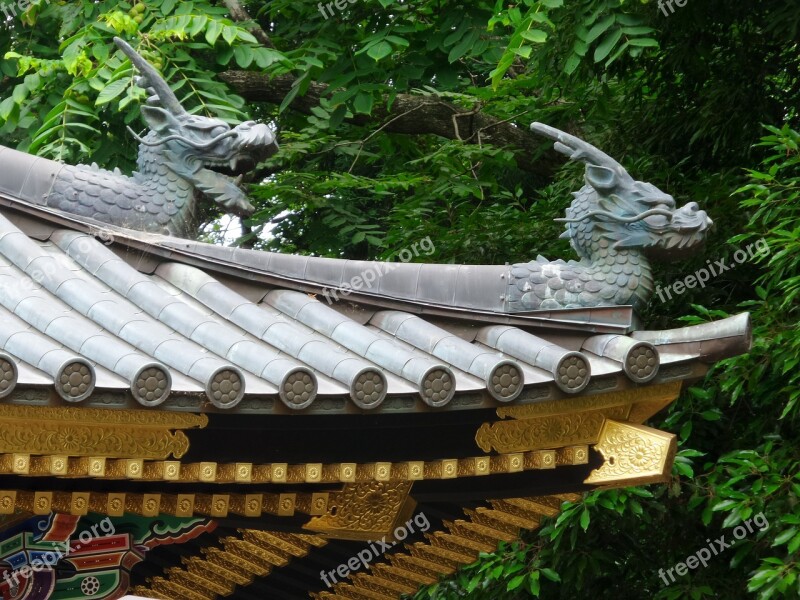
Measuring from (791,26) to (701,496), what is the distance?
285 cm

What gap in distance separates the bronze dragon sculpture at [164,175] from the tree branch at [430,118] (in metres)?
5.73

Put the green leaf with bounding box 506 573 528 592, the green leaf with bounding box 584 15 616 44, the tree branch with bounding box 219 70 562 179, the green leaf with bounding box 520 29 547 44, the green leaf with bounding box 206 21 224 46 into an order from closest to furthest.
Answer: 1. the green leaf with bounding box 506 573 528 592
2. the green leaf with bounding box 520 29 547 44
3. the green leaf with bounding box 584 15 616 44
4. the green leaf with bounding box 206 21 224 46
5. the tree branch with bounding box 219 70 562 179

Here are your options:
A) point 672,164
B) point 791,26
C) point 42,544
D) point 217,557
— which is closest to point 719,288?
point 672,164

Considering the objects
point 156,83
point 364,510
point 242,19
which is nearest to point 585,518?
point 364,510

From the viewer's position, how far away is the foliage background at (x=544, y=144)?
22.8ft

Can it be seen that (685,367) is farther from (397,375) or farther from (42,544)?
(42,544)

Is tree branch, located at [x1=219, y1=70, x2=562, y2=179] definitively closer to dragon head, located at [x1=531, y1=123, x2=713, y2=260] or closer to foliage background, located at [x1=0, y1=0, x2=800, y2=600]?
foliage background, located at [x1=0, y1=0, x2=800, y2=600]

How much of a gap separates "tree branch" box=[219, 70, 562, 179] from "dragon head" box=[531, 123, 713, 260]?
18.8 feet

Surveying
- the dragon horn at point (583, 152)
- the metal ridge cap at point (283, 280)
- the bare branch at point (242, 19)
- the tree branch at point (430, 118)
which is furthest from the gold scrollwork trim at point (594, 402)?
the bare branch at point (242, 19)

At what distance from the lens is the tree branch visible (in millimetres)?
10281

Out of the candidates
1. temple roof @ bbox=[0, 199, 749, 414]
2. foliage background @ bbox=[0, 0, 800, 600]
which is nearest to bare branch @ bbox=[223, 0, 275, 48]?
foliage background @ bbox=[0, 0, 800, 600]

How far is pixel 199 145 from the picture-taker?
4.52 metres

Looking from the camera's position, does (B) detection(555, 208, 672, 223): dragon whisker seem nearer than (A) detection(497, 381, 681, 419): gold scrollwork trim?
No

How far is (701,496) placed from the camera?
691 cm
